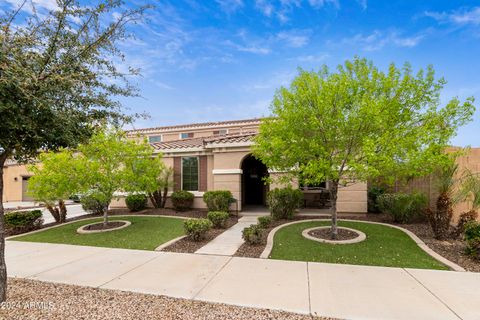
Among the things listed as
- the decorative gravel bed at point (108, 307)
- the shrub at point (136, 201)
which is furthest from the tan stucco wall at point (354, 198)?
the shrub at point (136, 201)

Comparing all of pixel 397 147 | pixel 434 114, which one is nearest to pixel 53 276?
pixel 397 147

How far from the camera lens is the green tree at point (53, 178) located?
32.0 ft

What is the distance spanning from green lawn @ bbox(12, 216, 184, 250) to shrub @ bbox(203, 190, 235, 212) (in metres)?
1.77

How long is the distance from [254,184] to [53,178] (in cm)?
1159

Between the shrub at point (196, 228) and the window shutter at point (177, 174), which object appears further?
the window shutter at point (177, 174)

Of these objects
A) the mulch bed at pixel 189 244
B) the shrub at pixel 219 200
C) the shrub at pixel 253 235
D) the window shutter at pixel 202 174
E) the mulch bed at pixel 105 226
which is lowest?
the mulch bed at pixel 105 226

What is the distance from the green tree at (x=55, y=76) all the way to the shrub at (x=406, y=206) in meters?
10.2

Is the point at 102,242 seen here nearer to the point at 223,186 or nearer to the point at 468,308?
the point at 223,186

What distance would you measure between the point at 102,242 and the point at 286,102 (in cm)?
750

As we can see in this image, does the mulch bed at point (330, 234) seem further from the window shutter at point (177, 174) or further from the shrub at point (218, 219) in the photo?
the window shutter at point (177, 174)

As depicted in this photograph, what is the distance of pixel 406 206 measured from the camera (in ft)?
31.6

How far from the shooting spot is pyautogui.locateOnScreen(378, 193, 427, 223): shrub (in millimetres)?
9680

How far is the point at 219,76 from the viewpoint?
13.6m

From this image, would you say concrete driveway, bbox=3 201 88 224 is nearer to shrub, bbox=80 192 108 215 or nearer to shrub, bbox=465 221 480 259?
shrub, bbox=80 192 108 215
